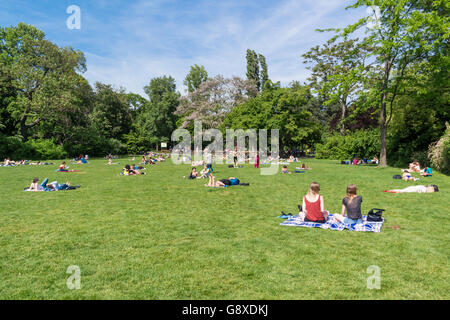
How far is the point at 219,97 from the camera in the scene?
56188 mm

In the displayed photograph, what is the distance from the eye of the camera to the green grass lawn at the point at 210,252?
438cm

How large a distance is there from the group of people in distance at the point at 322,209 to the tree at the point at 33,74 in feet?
133

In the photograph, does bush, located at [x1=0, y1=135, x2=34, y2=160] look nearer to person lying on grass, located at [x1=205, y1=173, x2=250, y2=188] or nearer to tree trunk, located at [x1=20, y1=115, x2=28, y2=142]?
tree trunk, located at [x1=20, y1=115, x2=28, y2=142]

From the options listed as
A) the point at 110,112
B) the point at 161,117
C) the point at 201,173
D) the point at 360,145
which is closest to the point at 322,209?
the point at 201,173

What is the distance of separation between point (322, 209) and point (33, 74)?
44.2m

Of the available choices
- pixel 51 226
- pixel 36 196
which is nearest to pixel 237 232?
pixel 51 226

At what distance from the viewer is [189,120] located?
59.1 metres

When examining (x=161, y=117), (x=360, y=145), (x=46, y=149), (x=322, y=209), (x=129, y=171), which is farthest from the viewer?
(x=161, y=117)

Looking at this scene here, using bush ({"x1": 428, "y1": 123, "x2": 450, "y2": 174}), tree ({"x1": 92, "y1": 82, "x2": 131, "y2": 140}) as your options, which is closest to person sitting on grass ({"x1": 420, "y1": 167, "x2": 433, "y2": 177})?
bush ({"x1": 428, "y1": 123, "x2": 450, "y2": 174})

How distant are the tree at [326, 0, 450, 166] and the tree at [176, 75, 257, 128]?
29518 millimetres

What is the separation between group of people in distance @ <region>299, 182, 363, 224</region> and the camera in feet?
25.6

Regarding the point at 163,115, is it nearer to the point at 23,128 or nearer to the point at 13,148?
the point at 23,128

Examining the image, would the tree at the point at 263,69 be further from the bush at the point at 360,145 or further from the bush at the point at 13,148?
the bush at the point at 13,148

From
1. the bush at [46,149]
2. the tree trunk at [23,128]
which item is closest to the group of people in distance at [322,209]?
the bush at [46,149]
